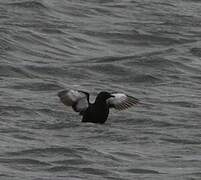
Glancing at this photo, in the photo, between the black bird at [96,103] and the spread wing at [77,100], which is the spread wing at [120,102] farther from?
the spread wing at [77,100]

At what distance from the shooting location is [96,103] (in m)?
15.7

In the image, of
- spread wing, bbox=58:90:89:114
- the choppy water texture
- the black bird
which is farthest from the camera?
spread wing, bbox=58:90:89:114

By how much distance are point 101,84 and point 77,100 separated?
3141 millimetres

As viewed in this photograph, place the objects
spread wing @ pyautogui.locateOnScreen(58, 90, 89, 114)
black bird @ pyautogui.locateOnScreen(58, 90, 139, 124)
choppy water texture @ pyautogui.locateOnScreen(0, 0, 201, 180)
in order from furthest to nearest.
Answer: spread wing @ pyautogui.locateOnScreen(58, 90, 89, 114) < black bird @ pyautogui.locateOnScreen(58, 90, 139, 124) < choppy water texture @ pyautogui.locateOnScreen(0, 0, 201, 180)

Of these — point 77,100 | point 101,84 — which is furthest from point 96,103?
point 101,84

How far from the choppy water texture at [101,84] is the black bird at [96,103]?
0.47ft

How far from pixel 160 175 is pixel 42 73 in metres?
7.31

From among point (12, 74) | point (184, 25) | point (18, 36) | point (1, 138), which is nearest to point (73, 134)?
point (1, 138)

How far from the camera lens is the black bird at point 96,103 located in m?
15.7

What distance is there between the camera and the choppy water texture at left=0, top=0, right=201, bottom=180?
13180 mm

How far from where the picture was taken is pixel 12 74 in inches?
758

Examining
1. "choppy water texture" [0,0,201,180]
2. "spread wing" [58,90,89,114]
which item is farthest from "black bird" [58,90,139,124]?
"choppy water texture" [0,0,201,180]

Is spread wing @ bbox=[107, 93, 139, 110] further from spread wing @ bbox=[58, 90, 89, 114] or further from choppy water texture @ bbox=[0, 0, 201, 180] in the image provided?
spread wing @ bbox=[58, 90, 89, 114]

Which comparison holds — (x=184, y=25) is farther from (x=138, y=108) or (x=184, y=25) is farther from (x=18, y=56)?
(x=138, y=108)
